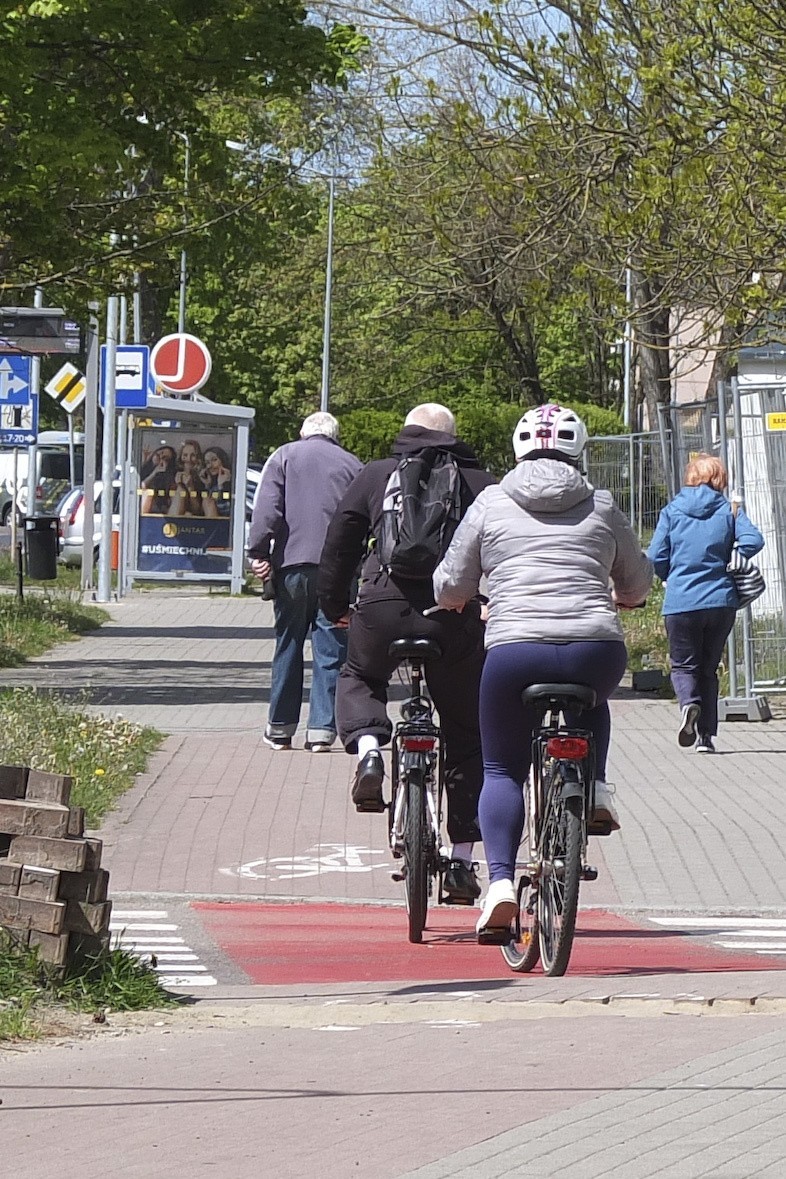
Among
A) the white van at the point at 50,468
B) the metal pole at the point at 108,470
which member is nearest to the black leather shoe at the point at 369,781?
the metal pole at the point at 108,470

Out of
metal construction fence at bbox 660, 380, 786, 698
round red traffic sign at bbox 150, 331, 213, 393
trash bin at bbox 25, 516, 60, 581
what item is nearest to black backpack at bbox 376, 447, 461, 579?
metal construction fence at bbox 660, 380, 786, 698

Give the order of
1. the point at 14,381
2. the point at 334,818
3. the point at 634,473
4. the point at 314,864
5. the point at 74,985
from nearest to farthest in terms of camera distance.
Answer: the point at 74,985
the point at 314,864
the point at 334,818
the point at 14,381
the point at 634,473

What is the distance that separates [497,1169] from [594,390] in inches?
2173

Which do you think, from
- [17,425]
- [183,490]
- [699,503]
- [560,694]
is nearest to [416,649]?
[560,694]

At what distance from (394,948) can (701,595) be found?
6.04m

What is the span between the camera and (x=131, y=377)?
2823cm

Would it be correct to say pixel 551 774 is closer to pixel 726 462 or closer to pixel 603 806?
pixel 603 806

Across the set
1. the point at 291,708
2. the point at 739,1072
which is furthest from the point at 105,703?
the point at 739,1072

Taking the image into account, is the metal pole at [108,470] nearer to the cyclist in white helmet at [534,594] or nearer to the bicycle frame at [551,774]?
the cyclist in white helmet at [534,594]

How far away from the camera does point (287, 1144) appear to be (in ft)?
14.3

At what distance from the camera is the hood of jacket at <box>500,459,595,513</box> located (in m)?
6.98

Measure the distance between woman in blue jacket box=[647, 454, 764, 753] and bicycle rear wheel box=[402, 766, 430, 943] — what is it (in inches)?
230

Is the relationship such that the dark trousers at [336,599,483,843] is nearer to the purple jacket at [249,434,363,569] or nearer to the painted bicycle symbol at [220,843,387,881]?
the painted bicycle symbol at [220,843,387,881]

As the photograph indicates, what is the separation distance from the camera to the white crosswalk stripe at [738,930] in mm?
7922
